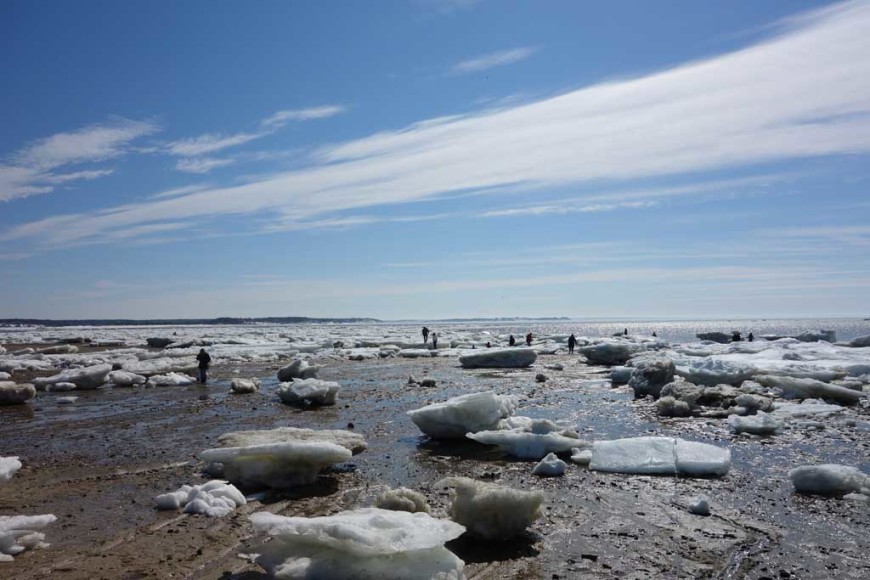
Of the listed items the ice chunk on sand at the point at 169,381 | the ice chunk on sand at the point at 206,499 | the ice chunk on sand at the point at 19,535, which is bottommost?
the ice chunk on sand at the point at 169,381

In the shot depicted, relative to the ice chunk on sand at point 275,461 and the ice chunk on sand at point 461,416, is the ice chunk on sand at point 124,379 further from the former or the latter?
the ice chunk on sand at point 275,461

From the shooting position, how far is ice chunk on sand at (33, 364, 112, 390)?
66.7 feet

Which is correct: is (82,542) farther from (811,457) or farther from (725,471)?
(811,457)

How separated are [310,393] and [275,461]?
8.03 metres

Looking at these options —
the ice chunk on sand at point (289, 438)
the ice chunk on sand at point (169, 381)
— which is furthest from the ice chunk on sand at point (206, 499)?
the ice chunk on sand at point (169, 381)

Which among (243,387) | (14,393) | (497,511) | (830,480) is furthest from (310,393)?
(830,480)

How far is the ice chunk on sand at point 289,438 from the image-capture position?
8570mm

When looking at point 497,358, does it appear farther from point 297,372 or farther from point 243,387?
point 243,387

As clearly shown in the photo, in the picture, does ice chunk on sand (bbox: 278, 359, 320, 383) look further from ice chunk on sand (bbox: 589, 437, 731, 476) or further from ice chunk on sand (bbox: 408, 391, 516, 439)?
ice chunk on sand (bbox: 589, 437, 731, 476)

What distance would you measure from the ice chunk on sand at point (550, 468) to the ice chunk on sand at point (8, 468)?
7.10 m

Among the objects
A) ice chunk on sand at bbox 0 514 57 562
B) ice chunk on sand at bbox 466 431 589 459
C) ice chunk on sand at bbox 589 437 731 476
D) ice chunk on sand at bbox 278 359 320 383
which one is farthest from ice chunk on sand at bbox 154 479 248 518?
ice chunk on sand at bbox 278 359 320 383

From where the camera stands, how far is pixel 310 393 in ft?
51.4

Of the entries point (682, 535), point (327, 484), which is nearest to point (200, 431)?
point (327, 484)

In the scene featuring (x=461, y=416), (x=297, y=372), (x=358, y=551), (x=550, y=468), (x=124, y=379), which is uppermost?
(x=358, y=551)
